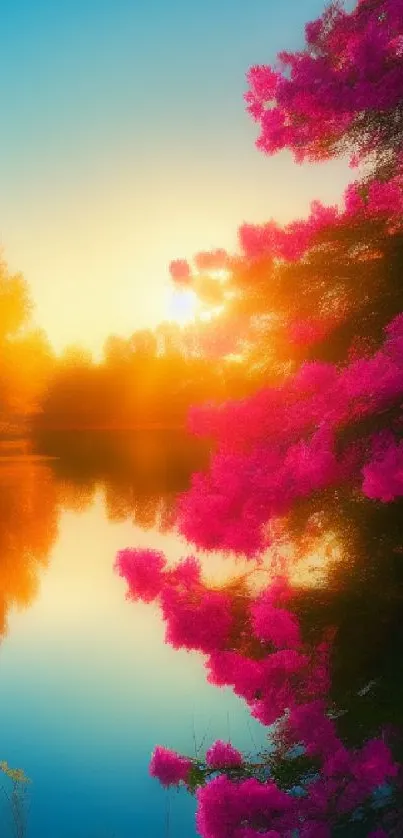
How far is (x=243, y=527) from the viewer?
4941 millimetres

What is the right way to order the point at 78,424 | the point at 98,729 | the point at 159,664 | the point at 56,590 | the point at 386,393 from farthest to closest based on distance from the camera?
the point at 78,424 → the point at 56,590 → the point at 159,664 → the point at 98,729 → the point at 386,393

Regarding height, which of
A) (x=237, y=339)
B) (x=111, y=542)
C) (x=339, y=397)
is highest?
(x=111, y=542)

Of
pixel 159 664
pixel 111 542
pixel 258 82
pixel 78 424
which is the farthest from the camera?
pixel 78 424

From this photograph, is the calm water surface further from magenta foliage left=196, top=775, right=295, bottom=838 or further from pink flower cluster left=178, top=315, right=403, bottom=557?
pink flower cluster left=178, top=315, right=403, bottom=557

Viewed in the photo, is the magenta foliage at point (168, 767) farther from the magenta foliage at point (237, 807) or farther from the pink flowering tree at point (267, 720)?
the magenta foliage at point (237, 807)

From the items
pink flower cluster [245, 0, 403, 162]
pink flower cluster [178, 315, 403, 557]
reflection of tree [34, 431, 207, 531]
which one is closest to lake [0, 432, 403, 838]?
pink flower cluster [178, 315, 403, 557]

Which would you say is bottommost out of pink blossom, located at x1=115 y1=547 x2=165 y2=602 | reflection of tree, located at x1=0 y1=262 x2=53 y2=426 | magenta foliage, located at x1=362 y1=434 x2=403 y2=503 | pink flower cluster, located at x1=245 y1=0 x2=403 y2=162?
magenta foliage, located at x1=362 y1=434 x2=403 y2=503

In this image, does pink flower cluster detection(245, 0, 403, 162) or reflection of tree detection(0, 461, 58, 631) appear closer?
pink flower cluster detection(245, 0, 403, 162)

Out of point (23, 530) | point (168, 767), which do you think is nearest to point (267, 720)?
point (168, 767)

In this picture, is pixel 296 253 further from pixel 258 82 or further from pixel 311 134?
pixel 258 82

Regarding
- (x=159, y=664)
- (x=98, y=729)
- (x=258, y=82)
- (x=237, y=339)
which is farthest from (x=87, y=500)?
(x=258, y=82)

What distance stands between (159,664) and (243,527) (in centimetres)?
713

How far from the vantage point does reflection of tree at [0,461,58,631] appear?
45.8 feet

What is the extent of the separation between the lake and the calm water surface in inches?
0.9
